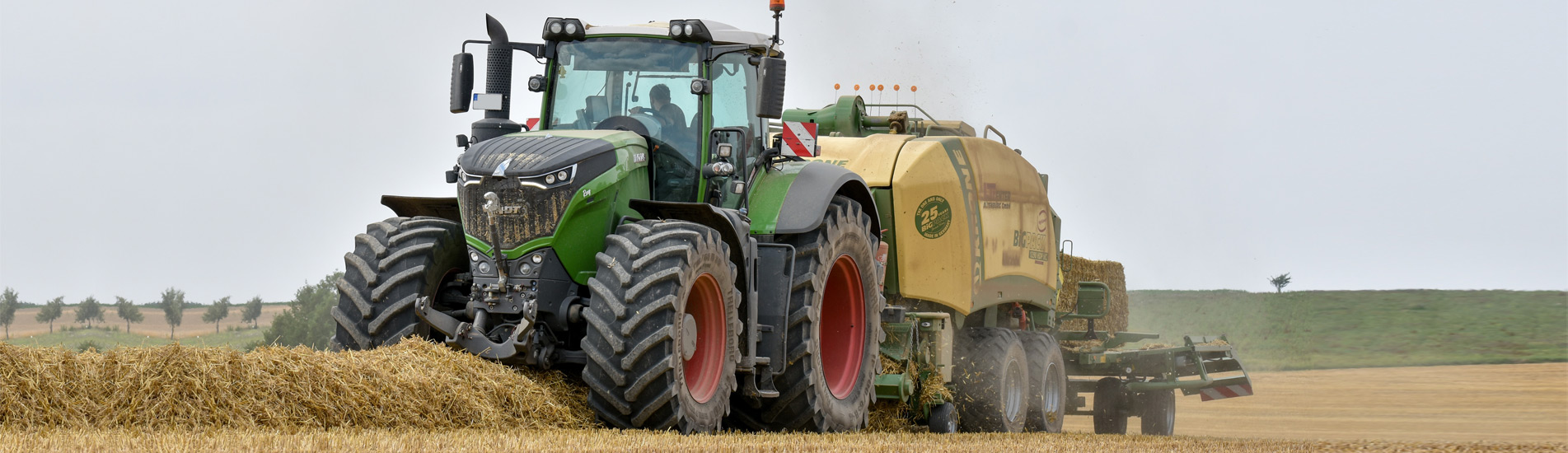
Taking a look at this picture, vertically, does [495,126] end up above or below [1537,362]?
above

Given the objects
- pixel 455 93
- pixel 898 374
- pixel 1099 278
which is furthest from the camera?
pixel 1099 278

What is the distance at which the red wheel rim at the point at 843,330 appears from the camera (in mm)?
10852

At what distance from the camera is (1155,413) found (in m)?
16.4

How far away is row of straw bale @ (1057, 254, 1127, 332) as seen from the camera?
16344mm

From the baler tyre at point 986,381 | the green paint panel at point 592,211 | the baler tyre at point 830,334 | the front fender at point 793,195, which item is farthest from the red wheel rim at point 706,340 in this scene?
the baler tyre at point 986,381

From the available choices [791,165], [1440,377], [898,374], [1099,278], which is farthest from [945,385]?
[1440,377]

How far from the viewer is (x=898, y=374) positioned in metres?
11.6

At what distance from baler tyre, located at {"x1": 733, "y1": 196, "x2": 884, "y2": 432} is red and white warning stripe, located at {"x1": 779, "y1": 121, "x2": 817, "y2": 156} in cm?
55

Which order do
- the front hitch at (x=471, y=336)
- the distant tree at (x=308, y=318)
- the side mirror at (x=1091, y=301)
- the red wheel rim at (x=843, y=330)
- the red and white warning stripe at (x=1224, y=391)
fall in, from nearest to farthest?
the front hitch at (x=471, y=336), the red wheel rim at (x=843, y=330), the side mirror at (x=1091, y=301), the red and white warning stripe at (x=1224, y=391), the distant tree at (x=308, y=318)

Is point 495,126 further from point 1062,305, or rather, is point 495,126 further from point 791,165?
point 1062,305

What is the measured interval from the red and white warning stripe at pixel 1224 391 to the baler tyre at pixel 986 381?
3.97 m

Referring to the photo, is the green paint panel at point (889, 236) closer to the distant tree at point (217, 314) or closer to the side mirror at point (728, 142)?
the side mirror at point (728, 142)

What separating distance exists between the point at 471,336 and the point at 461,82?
65.4 inches

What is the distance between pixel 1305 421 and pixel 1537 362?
13237 mm
